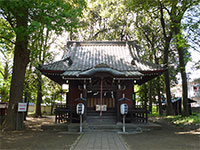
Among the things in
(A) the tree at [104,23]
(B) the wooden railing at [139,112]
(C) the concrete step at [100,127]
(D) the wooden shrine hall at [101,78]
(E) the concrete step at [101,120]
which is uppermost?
(A) the tree at [104,23]

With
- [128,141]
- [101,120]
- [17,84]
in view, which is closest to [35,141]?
[128,141]

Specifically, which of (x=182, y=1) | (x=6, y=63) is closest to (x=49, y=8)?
(x=182, y=1)

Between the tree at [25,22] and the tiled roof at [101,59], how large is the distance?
1613mm

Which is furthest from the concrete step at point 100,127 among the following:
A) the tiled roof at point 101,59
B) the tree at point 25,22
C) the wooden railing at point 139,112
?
the tiled roof at point 101,59

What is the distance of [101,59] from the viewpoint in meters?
13.7

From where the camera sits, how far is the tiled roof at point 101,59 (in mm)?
11469

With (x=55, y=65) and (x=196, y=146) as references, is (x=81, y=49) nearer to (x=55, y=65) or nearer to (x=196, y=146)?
(x=55, y=65)

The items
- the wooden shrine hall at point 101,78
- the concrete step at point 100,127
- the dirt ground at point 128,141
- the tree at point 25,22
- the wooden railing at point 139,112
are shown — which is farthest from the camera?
the wooden railing at point 139,112

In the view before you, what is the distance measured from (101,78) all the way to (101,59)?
3.29 m

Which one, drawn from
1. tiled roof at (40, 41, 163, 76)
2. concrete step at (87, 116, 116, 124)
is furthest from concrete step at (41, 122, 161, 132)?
tiled roof at (40, 41, 163, 76)

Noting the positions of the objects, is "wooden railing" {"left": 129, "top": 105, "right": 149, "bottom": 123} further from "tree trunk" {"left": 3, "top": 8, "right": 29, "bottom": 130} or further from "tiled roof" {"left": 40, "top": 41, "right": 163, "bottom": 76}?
"tree trunk" {"left": 3, "top": 8, "right": 29, "bottom": 130}

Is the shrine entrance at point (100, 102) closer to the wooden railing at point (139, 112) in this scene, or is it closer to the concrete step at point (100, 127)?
the concrete step at point (100, 127)

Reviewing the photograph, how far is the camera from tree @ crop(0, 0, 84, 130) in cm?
774

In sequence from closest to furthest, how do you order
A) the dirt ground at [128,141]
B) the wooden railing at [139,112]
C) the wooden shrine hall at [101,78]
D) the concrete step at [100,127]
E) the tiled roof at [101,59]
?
the dirt ground at [128,141] → the concrete step at [100,127] → the wooden shrine hall at [101,78] → the wooden railing at [139,112] → the tiled roof at [101,59]
